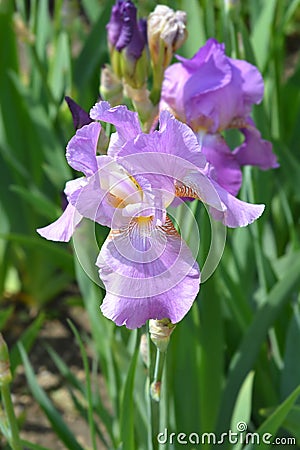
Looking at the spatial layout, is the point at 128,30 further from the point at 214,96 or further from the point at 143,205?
the point at 143,205

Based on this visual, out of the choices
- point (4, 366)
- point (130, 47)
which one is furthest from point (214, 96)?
point (4, 366)

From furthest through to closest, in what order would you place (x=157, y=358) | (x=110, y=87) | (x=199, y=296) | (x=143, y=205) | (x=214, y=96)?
(x=199, y=296) < (x=110, y=87) < (x=214, y=96) < (x=157, y=358) < (x=143, y=205)

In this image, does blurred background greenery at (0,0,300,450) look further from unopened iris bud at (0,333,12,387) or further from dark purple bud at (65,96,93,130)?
dark purple bud at (65,96,93,130)

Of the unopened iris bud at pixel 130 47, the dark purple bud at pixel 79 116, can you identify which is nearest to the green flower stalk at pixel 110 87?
the unopened iris bud at pixel 130 47

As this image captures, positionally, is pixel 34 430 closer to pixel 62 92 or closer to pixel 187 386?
pixel 187 386

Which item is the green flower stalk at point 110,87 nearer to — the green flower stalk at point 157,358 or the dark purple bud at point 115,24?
the dark purple bud at point 115,24

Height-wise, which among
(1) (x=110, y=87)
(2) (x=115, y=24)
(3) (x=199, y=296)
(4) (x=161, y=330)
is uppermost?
(2) (x=115, y=24)

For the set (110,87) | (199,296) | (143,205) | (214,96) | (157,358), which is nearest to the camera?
(143,205)
